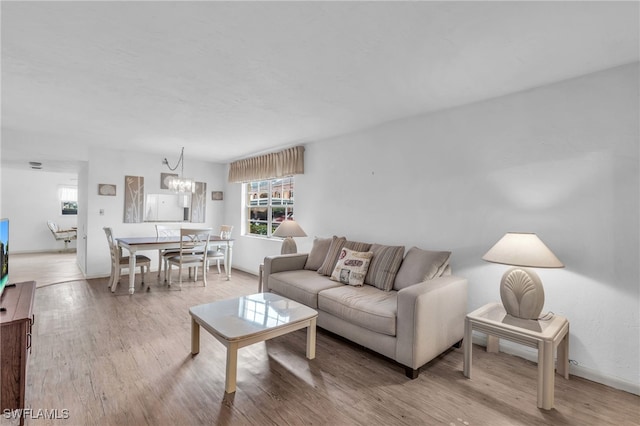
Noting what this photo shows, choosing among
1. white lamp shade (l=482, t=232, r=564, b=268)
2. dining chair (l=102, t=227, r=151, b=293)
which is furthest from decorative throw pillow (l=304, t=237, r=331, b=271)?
dining chair (l=102, t=227, r=151, b=293)

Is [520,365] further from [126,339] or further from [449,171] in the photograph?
[126,339]

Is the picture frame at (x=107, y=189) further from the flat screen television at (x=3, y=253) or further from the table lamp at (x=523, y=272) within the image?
the table lamp at (x=523, y=272)

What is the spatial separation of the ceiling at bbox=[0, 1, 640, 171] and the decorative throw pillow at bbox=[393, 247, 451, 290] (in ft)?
4.74

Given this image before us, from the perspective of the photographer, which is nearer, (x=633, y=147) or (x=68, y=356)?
(x=633, y=147)

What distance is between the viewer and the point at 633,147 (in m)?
2.01

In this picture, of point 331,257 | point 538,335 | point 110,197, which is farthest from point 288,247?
point 110,197

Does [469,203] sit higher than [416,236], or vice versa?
[469,203]

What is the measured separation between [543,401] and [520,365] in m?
0.59

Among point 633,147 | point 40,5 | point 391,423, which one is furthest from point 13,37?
point 633,147

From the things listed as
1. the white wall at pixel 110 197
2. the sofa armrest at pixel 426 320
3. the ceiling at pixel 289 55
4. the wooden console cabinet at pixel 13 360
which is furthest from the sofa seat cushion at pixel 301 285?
the white wall at pixel 110 197

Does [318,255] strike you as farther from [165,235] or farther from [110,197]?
[110,197]

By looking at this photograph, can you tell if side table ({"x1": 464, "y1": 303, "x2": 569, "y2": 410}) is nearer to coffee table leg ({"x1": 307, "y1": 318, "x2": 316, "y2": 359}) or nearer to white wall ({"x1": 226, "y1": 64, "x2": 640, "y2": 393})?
white wall ({"x1": 226, "y1": 64, "x2": 640, "y2": 393})

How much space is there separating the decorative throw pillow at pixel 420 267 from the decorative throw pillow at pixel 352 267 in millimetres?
341

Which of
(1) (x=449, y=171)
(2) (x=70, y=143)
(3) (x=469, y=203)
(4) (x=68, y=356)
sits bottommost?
(4) (x=68, y=356)
